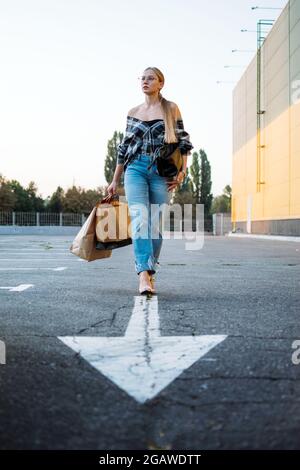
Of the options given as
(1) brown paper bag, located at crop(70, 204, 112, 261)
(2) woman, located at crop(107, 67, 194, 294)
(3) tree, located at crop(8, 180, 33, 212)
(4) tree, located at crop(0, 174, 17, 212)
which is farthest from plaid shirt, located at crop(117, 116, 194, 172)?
(3) tree, located at crop(8, 180, 33, 212)

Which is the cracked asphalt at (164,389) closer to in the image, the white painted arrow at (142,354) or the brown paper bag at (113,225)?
the white painted arrow at (142,354)

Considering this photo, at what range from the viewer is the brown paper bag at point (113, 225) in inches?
167

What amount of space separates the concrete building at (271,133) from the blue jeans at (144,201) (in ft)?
58.8

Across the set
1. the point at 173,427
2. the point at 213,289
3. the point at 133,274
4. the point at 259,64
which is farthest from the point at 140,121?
the point at 259,64

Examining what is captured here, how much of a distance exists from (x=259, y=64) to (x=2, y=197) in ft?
117

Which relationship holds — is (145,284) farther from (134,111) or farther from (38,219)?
(38,219)

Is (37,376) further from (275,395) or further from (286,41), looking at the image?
(286,41)

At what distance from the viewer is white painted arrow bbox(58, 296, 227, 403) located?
5.49ft

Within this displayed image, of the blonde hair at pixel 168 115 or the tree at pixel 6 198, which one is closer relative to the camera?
the blonde hair at pixel 168 115

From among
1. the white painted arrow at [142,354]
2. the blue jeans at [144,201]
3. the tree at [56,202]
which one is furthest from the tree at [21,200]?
the white painted arrow at [142,354]

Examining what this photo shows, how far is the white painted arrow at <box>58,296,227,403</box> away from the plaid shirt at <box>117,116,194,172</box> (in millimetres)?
1722

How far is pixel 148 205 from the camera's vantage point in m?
4.12

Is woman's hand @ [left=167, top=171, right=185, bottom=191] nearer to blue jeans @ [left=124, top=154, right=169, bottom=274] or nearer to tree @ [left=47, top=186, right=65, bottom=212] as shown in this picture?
blue jeans @ [left=124, top=154, right=169, bottom=274]

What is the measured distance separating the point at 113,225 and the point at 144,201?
1.22ft
